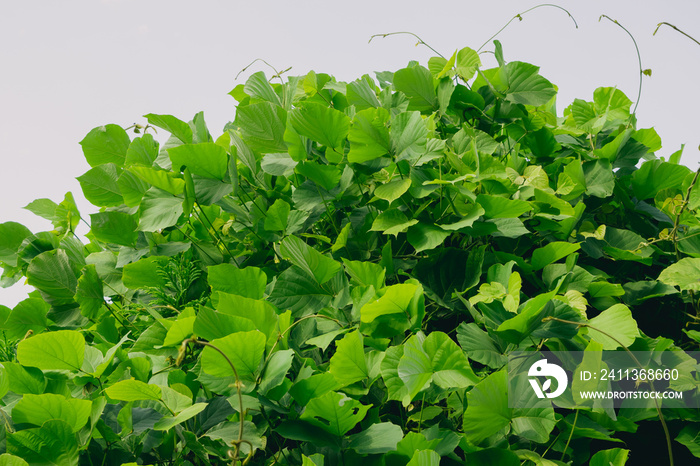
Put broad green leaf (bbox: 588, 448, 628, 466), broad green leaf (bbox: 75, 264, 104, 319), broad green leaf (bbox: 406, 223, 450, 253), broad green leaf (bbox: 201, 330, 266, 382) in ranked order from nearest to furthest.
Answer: broad green leaf (bbox: 201, 330, 266, 382) → broad green leaf (bbox: 588, 448, 628, 466) → broad green leaf (bbox: 406, 223, 450, 253) → broad green leaf (bbox: 75, 264, 104, 319)

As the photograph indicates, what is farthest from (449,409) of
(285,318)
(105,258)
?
(105,258)

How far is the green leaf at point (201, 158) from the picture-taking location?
3.39ft

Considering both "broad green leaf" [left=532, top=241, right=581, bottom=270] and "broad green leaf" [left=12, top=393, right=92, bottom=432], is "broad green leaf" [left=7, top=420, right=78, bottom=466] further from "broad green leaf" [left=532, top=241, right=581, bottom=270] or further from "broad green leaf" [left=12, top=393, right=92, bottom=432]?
"broad green leaf" [left=532, top=241, right=581, bottom=270]

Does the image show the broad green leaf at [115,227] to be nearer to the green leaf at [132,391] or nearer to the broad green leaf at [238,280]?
the broad green leaf at [238,280]

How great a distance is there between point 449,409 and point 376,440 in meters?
0.21

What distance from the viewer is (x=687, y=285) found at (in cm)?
104

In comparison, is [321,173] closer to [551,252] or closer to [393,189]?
[393,189]

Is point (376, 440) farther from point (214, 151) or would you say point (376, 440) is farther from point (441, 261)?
point (214, 151)

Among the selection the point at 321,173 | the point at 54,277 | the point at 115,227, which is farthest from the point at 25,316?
the point at 321,173

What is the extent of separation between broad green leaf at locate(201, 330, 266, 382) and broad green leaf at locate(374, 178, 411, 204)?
15.1 inches

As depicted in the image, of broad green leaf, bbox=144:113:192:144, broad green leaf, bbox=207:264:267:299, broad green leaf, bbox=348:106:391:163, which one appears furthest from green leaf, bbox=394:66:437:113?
broad green leaf, bbox=207:264:267:299

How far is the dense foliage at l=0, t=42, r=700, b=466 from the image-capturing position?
802mm

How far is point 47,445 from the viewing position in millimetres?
783

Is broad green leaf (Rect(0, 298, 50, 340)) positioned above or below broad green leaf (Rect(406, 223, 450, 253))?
below
